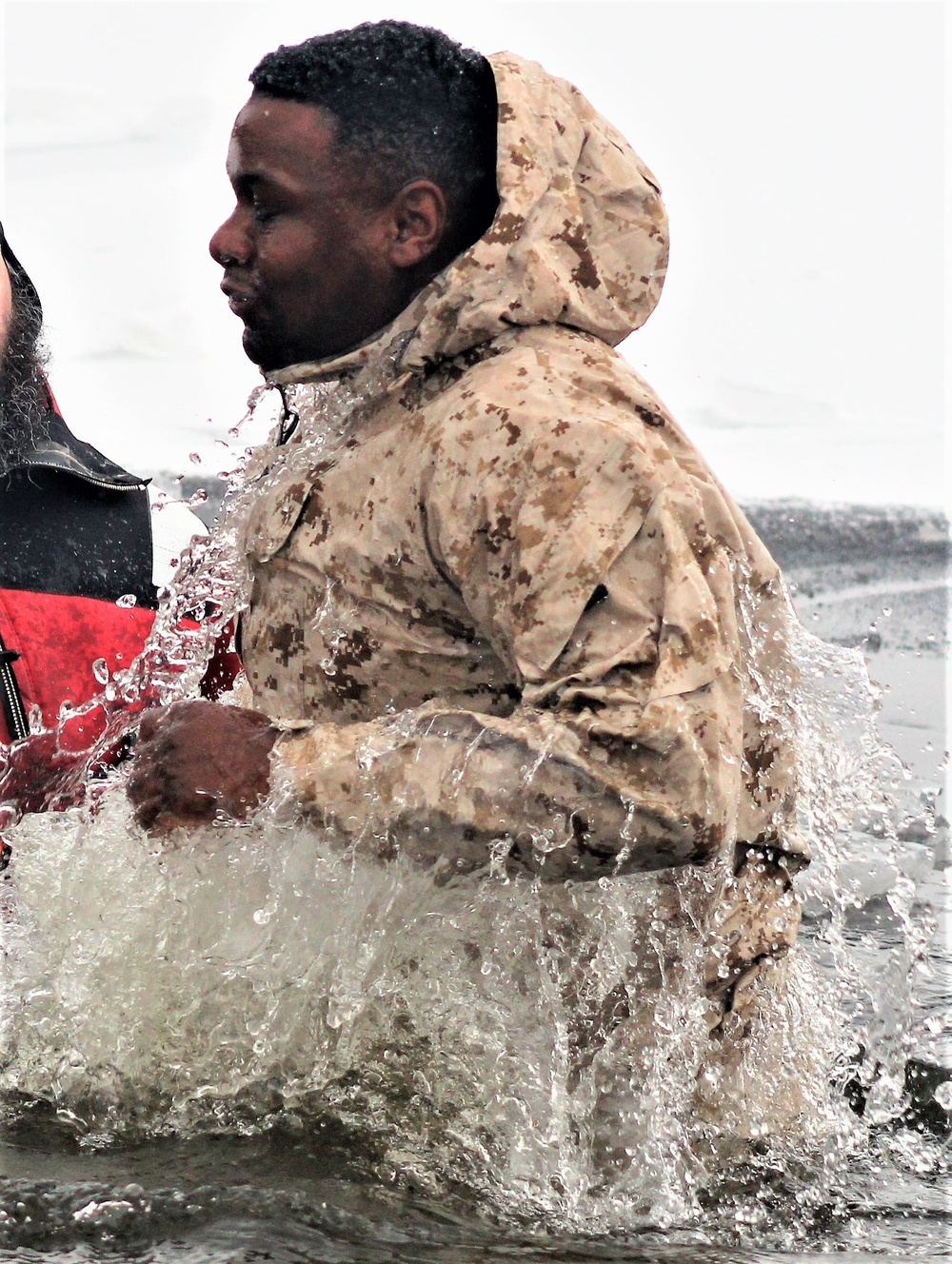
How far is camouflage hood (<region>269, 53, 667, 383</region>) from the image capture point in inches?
105

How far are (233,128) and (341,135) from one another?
0.70 ft

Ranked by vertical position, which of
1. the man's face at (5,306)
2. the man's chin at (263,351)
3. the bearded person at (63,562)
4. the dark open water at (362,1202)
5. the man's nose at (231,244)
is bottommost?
the dark open water at (362,1202)

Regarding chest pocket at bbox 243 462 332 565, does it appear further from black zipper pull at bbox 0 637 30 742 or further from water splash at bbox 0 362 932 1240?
black zipper pull at bbox 0 637 30 742

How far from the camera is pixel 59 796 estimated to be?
3141 millimetres

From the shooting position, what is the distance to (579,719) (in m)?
2.37

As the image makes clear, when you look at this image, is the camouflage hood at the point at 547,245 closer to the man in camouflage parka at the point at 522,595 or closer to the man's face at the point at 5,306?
the man in camouflage parka at the point at 522,595

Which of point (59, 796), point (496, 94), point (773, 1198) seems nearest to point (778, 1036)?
point (773, 1198)

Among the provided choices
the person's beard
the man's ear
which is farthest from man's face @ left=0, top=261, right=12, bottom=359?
the man's ear

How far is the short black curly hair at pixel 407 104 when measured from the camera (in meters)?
2.73

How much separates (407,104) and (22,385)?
87.8 inches

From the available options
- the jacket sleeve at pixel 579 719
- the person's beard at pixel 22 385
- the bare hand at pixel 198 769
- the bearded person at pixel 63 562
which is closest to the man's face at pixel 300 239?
the jacket sleeve at pixel 579 719

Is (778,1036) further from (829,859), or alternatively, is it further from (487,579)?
(487,579)

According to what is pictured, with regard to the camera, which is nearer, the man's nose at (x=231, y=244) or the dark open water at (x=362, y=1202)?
the dark open water at (x=362, y=1202)

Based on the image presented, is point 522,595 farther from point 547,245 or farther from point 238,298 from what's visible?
point 238,298
